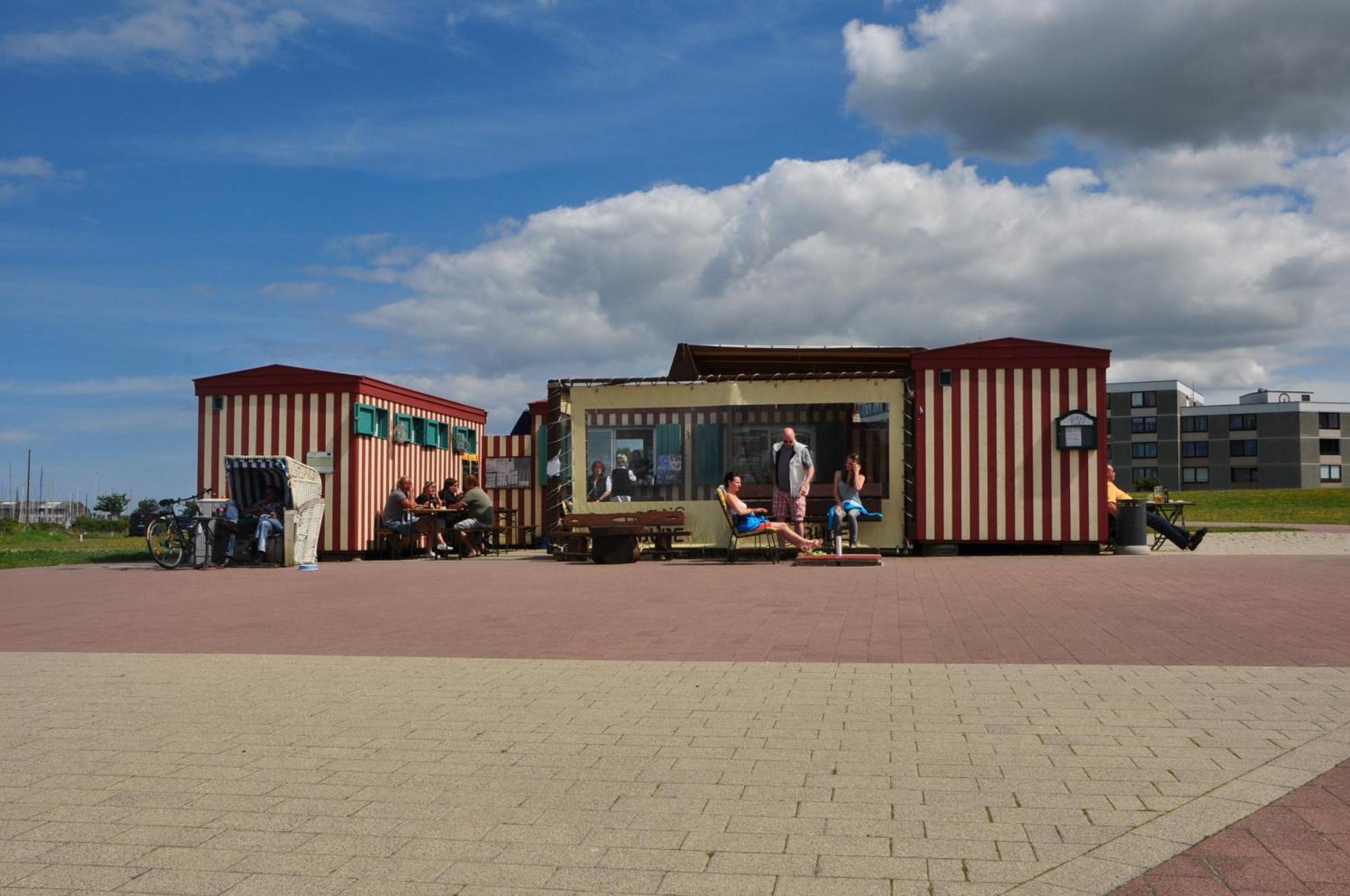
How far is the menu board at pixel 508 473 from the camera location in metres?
24.8

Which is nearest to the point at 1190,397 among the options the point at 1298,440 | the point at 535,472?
the point at 1298,440

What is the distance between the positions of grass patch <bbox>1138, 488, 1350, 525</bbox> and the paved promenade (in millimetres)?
29185

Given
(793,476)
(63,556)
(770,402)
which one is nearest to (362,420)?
(63,556)

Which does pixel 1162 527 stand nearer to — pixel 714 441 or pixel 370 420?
pixel 714 441

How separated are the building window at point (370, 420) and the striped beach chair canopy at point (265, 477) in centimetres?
104

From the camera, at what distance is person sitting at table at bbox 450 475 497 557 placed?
20.6 m

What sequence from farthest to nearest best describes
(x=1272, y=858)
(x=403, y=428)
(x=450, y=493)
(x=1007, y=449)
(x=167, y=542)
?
(x=403, y=428) → (x=450, y=493) → (x=1007, y=449) → (x=167, y=542) → (x=1272, y=858)

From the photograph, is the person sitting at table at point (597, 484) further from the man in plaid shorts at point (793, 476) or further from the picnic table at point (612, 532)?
the man in plaid shorts at point (793, 476)

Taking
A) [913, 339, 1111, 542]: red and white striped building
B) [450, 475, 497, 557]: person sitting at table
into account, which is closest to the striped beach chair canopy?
[450, 475, 497, 557]: person sitting at table

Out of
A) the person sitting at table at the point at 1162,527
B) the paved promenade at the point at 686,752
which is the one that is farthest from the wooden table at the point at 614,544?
the paved promenade at the point at 686,752

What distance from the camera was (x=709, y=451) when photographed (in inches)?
767

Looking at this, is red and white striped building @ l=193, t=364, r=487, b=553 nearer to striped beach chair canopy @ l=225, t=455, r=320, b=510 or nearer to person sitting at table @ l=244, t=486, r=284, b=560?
striped beach chair canopy @ l=225, t=455, r=320, b=510

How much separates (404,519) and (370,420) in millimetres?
1795

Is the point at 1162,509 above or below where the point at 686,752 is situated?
above
